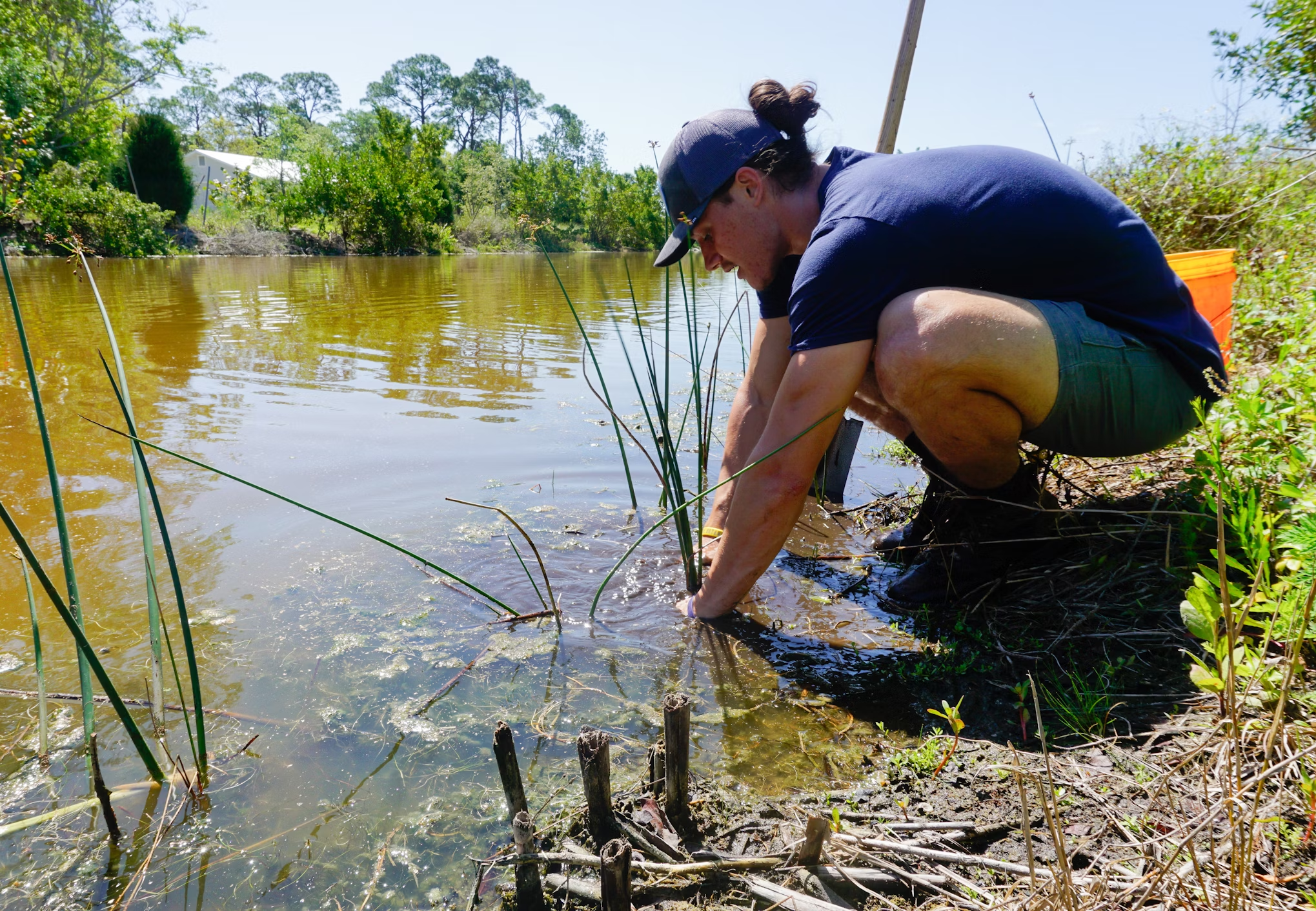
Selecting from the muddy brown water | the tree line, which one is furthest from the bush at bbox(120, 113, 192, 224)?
the muddy brown water

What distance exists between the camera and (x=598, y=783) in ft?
3.50

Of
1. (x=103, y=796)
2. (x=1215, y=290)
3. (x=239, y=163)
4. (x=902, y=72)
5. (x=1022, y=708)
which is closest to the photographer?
(x=103, y=796)

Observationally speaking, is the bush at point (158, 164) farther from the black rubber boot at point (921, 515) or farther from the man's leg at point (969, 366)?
the man's leg at point (969, 366)

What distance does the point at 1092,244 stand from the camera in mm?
1792

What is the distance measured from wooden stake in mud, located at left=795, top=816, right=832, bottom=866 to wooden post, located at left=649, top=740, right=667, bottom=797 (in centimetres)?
27

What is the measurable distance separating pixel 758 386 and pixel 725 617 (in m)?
0.87

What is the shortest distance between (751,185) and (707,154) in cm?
15

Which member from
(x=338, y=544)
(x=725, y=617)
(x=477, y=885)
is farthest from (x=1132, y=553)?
(x=338, y=544)

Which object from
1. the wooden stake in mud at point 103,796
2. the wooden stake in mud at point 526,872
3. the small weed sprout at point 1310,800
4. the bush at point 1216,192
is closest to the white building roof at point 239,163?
the bush at point 1216,192

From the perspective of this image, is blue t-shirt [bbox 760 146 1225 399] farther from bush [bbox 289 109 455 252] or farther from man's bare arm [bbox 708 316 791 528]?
bush [bbox 289 109 455 252]

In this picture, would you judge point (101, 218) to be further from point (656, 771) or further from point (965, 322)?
point (656, 771)

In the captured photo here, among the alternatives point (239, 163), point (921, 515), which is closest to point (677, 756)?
point (921, 515)

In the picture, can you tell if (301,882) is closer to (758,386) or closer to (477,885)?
(477,885)

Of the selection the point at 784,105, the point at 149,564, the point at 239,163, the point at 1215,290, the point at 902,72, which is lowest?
the point at 149,564
